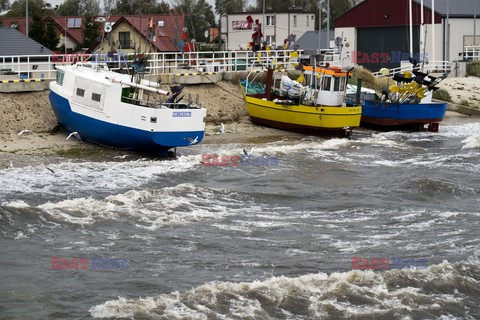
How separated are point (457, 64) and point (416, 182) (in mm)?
27926

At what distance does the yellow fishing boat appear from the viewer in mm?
36750

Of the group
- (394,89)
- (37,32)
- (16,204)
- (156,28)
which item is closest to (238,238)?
(16,204)

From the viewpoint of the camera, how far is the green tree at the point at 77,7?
9319 cm

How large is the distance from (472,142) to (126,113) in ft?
44.9

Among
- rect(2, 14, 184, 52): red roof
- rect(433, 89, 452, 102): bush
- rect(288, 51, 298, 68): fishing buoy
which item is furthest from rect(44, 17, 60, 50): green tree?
rect(433, 89, 452, 102): bush

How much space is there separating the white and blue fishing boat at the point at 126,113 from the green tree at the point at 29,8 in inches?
1526

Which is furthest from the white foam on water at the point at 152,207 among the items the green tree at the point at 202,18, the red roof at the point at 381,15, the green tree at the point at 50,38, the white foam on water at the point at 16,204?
the green tree at the point at 202,18

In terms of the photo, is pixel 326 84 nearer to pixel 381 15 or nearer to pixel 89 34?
pixel 381 15

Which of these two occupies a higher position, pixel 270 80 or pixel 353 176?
pixel 270 80

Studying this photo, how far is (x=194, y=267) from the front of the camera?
18.0 metres

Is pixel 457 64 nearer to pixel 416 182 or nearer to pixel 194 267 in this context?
pixel 416 182

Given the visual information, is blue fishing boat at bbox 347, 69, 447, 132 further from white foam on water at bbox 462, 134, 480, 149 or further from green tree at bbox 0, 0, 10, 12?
green tree at bbox 0, 0, 10, 12

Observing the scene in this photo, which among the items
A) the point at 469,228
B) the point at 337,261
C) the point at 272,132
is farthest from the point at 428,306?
the point at 272,132

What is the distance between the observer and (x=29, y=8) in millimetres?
76000
